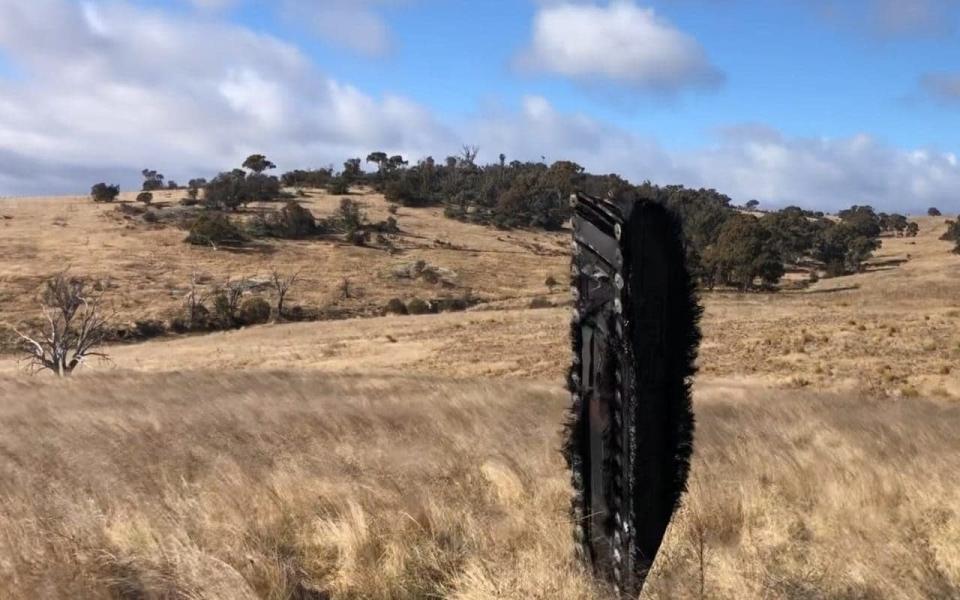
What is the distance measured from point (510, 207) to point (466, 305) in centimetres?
3931

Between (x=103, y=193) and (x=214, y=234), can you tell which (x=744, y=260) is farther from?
(x=103, y=193)

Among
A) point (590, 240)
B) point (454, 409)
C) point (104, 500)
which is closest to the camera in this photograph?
point (590, 240)

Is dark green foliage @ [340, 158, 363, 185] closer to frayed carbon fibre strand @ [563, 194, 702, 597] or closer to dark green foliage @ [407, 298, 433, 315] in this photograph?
dark green foliage @ [407, 298, 433, 315]

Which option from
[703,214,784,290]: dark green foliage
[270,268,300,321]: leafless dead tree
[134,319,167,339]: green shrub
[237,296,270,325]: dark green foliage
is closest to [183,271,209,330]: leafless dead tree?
[134,319,167,339]: green shrub

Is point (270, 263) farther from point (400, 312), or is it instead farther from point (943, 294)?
point (943, 294)

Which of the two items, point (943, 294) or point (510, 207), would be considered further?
point (510, 207)

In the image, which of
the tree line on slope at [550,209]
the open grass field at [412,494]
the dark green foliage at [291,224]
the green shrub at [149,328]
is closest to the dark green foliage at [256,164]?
the tree line on slope at [550,209]

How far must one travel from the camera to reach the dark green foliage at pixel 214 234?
6341 cm

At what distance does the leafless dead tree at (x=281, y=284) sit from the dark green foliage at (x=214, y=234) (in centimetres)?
948

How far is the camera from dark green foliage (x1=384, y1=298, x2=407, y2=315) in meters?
48.0

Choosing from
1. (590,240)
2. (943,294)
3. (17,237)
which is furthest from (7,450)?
(17,237)

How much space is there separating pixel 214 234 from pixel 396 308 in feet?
75.9

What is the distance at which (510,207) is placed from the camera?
8662 centimetres

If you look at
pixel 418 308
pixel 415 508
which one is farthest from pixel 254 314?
pixel 415 508
